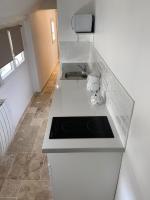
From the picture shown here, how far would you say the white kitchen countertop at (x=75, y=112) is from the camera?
129 cm

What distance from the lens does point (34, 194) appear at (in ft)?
6.37

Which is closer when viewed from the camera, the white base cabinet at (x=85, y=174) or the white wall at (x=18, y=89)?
the white base cabinet at (x=85, y=174)

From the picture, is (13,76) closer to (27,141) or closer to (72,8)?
(27,141)

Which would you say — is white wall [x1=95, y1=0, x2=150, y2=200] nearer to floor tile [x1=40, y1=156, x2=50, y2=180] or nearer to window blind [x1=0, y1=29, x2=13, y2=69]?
floor tile [x1=40, y1=156, x2=50, y2=180]

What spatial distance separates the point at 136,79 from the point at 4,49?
7.13 feet

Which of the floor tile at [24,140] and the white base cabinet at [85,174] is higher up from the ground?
the white base cabinet at [85,174]

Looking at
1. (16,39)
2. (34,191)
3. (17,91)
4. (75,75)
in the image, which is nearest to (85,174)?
(34,191)

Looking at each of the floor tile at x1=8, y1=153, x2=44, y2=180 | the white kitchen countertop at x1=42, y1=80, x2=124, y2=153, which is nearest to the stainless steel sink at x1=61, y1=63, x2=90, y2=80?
the white kitchen countertop at x1=42, y1=80, x2=124, y2=153

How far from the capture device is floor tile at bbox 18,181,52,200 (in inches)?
75.2

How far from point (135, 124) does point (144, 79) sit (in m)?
0.29

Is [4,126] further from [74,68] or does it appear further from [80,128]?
[74,68]

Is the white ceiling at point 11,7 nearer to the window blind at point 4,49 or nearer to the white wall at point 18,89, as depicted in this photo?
the window blind at point 4,49

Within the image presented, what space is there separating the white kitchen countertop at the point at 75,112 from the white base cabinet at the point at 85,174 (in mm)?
72

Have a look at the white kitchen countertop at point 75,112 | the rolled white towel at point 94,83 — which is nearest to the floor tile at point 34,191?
the white kitchen countertop at point 75,112
